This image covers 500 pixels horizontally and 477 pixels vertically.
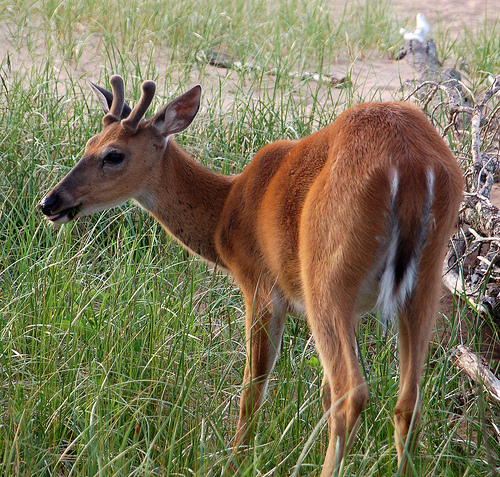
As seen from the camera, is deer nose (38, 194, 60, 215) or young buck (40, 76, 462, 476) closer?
young buck (40, 76, 462, 476)

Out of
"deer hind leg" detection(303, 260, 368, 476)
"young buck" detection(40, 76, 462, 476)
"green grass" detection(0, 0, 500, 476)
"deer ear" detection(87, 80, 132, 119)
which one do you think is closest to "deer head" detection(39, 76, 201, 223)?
"deer ear" detection(87, 80, 132, 119)

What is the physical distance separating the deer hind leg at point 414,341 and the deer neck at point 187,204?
4.29ft

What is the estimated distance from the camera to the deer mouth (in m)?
3.54

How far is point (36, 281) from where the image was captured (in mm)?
3326

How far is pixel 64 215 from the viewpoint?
3559mm

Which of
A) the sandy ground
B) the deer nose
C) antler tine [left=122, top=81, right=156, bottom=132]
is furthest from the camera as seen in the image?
the sandy ground

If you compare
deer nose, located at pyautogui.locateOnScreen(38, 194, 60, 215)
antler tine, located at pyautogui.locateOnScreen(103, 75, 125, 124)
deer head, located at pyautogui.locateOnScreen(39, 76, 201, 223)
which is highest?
antler tine, located at pyautogui.locateOnScreen(103, 75, 125, 124)

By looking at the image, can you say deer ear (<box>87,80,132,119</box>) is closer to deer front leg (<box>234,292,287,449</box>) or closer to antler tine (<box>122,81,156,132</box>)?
antler tine (<box>122,81,156,132</box>)

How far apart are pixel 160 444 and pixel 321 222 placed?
1.14m

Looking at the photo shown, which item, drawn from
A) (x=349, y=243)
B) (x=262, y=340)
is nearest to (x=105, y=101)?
(x=262, y=340)

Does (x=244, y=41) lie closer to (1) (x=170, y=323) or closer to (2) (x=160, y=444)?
(1) (x=170, y=323)

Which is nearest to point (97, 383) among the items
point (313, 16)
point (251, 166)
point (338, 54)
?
point (251, 166)

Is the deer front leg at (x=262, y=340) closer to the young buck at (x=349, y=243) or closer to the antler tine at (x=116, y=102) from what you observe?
the young buck at (x=349, y=243)

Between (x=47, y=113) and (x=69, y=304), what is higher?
(x=47, y=113)
